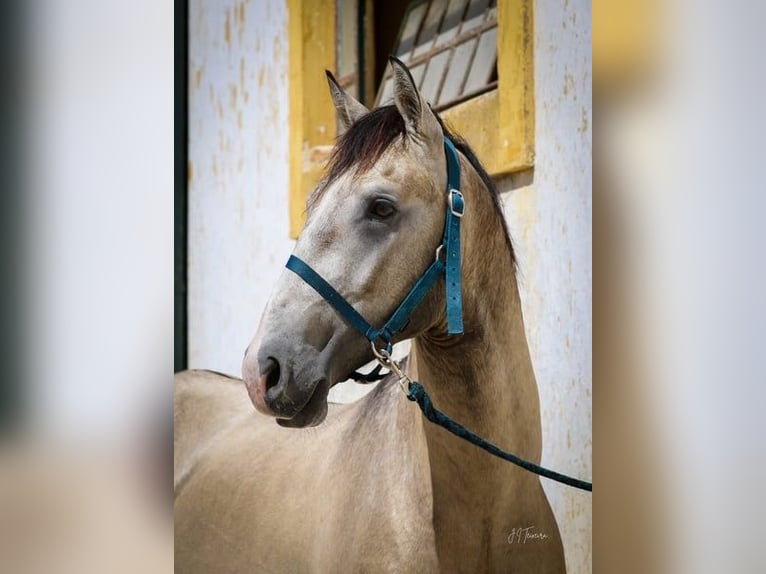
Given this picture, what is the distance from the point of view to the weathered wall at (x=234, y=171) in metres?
1.57

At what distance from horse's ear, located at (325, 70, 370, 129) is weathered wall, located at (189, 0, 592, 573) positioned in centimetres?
10

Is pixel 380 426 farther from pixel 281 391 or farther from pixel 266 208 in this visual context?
pixel 266 208

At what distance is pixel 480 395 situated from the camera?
1638mm

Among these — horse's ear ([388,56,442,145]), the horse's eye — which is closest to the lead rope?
A: the horse's eye

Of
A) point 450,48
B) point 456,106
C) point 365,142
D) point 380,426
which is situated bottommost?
point 380,426

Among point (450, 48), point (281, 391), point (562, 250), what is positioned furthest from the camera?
point (562, 250)

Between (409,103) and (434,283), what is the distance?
0.31 metres

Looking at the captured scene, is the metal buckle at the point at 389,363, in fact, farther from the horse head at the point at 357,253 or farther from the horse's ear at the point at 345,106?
the horse's ear at the point at 345,106

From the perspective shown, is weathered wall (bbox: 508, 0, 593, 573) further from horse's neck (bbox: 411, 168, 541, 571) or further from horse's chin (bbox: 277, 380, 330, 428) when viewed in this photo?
horse's chin (bbox: 277, 380, 330, 428)

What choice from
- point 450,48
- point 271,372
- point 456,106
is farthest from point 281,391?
point 450,48

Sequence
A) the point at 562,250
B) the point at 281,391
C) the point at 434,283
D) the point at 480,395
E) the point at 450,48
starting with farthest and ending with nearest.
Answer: the point at 562,250 → the point at 450,48 → the point at 480,395 → the point at 434,283 → the point at 281,391

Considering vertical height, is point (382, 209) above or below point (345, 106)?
below

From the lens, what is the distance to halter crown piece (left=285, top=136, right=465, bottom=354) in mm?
1421
